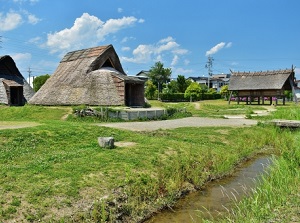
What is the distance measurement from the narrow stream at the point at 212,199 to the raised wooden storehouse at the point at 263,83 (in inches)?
1292

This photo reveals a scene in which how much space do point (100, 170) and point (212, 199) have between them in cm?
292

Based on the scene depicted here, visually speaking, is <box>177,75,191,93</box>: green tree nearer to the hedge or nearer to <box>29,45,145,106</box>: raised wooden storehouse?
the hedge

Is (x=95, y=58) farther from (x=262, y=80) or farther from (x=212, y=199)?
(x=262, y=80)

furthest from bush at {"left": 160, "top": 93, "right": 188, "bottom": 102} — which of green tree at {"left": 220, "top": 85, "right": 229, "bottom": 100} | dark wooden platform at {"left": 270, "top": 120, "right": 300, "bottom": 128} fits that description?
dark wooden platform at {"left": 270, "top": 120, "right": 300, "bottom": 128}

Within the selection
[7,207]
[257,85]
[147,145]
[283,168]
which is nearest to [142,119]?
[147,145]

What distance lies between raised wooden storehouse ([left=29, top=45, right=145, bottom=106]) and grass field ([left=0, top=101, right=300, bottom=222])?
1157cm

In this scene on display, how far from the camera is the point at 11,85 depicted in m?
31.0

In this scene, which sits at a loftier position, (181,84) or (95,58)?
(95,58)

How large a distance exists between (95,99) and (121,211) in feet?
61.6

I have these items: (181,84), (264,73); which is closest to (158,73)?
(181,84)

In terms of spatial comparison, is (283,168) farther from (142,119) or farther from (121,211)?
(142,119)

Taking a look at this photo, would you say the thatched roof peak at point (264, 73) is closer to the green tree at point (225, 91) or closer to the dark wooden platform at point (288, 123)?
the green tree at point (225, 91)

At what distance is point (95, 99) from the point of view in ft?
81.5

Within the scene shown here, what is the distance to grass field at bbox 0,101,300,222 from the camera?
628 cm
